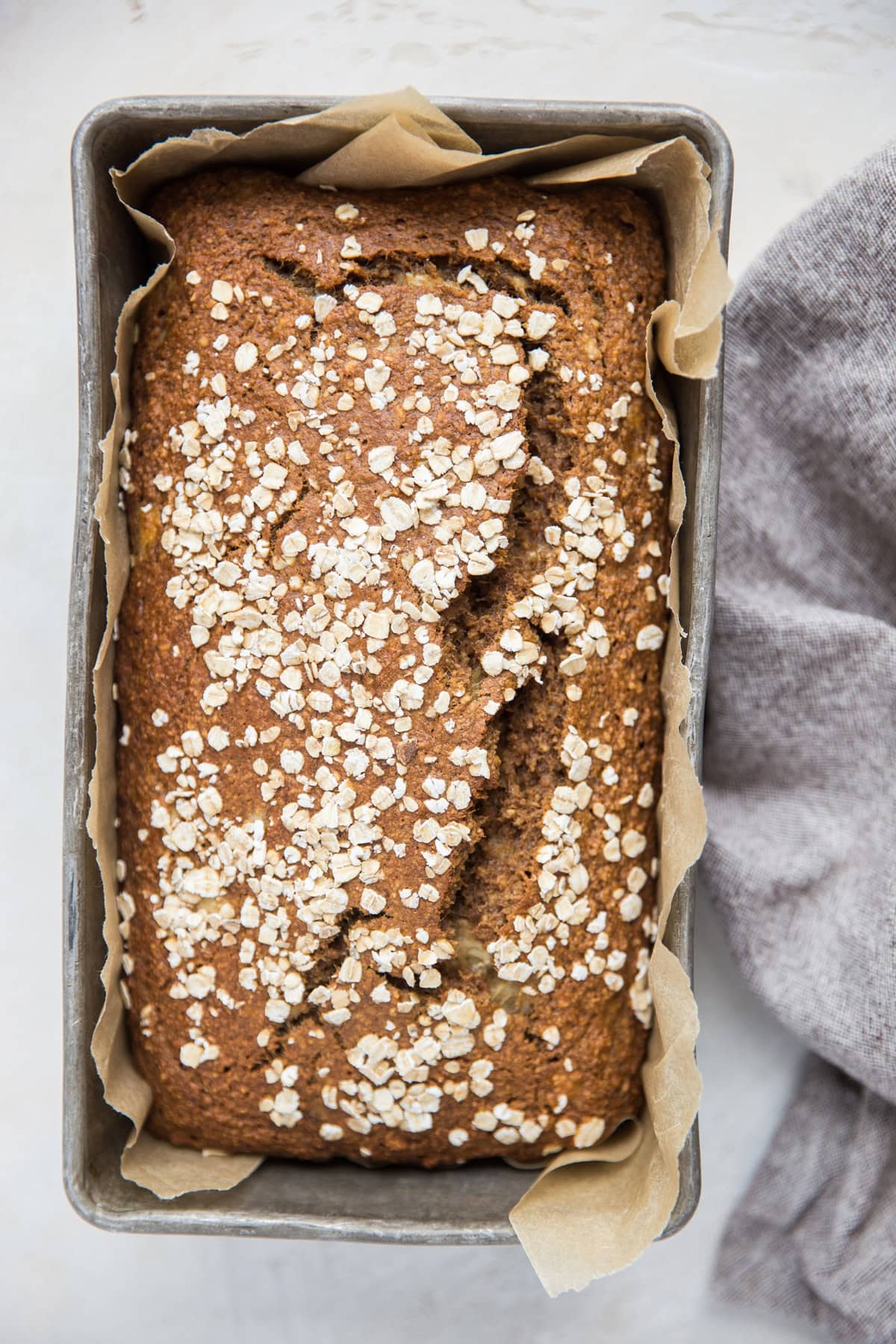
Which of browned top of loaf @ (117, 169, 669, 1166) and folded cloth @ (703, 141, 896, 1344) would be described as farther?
folded cloth @ (703, 141, 896, 1344)

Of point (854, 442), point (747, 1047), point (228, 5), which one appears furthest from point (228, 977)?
point (228, 5)

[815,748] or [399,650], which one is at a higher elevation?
[399,650]

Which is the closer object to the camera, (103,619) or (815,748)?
(103,619)

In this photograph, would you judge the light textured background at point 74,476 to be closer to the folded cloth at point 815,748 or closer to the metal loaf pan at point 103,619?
the folded cloth at point 815,748

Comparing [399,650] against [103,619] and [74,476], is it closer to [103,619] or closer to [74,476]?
[103,619]

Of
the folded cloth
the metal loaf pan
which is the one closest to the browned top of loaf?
the metal loaf pan

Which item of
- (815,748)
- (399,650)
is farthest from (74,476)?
(815,748)

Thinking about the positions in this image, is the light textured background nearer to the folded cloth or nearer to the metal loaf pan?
the folded cloth
